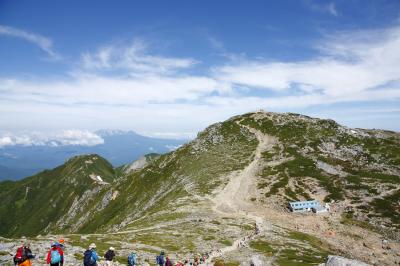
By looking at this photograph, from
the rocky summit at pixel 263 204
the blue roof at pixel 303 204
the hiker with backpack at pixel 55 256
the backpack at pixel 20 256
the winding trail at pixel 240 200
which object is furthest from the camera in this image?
the blue roof at pixel 303 204

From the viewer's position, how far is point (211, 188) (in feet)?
416

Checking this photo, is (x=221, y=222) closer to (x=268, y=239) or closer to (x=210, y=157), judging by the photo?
(x=268, y=239)

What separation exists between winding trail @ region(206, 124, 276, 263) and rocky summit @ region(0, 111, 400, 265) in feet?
1.09

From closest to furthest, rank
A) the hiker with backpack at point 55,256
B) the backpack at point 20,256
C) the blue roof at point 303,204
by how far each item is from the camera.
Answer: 1. the hiker with backpack at point 55,256
2. the backpack at point 20,256
3. the blue roof at point 303,204

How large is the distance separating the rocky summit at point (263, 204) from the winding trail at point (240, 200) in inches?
13.1

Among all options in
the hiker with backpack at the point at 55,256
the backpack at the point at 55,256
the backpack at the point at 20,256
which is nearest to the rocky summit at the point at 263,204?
the backpack at the point at 20,256

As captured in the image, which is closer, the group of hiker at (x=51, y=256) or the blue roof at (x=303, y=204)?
the group of hiker at (x=51, y=256)

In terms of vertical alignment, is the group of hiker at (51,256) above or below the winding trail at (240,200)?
above

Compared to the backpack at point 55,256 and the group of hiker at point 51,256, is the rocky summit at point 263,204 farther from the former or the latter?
the backpack at point 55,256

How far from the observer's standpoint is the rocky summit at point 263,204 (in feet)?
197

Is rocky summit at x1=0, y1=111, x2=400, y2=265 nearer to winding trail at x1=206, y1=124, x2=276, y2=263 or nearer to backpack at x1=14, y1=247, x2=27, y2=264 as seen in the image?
winding trail at x1=206, y1=124, x2=276, y2=263

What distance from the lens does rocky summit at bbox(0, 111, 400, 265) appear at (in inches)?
2360

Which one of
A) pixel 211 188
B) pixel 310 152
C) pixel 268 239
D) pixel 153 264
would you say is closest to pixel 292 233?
pixel 268 239

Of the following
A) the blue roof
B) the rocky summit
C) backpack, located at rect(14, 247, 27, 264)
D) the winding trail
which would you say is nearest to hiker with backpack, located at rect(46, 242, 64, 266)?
backpack, located at rect(14, 247, 27, 264)
